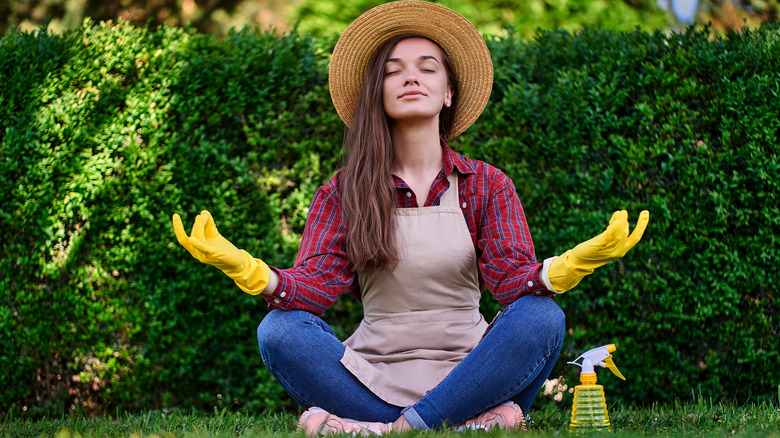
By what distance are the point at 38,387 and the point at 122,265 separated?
70 cm

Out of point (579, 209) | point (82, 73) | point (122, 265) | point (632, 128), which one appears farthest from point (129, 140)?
point (632, 128)

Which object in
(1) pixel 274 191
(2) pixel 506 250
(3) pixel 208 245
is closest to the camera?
(3) pixel 208 245

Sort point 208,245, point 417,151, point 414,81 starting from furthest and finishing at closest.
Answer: point 417,151 → point 414,81 → point 208,245

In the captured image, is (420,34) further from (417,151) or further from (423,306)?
(423,306)

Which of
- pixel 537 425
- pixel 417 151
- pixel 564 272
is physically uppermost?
pixel 417 151

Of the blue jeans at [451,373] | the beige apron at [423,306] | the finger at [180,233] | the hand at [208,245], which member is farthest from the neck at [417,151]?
the finger at [180,233]

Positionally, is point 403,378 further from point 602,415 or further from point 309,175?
point 309,175

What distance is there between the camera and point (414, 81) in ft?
8.37

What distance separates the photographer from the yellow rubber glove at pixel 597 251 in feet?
6.31

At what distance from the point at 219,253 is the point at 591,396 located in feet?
4.08

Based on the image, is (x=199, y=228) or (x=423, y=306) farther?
(x=423, y=306)

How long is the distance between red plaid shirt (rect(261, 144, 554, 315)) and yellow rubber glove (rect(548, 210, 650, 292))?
12 centimetres

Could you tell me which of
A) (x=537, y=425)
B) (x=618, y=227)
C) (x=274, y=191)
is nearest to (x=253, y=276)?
(x=618, y=227)

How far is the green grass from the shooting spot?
222 cm
